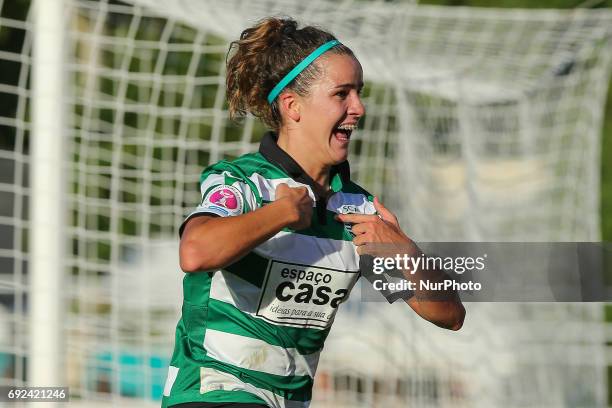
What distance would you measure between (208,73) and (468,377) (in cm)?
444

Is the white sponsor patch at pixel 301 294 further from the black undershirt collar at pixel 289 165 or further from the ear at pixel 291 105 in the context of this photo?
the ear at pixel 291 105

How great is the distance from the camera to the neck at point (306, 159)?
2.86 meters

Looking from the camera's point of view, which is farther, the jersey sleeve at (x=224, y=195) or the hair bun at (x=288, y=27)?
the hair bun at (x=288, y=27)

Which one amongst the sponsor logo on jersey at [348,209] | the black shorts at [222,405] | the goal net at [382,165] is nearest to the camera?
the black shorts at [222,405]

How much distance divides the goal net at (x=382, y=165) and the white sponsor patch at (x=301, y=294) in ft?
6.84

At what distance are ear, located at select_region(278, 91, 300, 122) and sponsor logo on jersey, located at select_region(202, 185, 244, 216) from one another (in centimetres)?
41

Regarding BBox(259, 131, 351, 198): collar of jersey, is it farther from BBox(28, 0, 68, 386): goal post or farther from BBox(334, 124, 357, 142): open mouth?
BBox(28, 0, 68, 386): goal post

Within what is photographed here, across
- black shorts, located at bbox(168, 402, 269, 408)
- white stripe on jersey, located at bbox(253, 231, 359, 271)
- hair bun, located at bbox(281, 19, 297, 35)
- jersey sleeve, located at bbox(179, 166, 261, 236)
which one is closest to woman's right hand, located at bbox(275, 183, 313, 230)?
jersey sleeve, located at bbox(179, 166, 261, 236)

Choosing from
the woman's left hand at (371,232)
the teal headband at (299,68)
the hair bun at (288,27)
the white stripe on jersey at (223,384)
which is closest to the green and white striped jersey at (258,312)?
the white stripe on jersey at (223,384)

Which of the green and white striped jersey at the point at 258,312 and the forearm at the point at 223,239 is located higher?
the forearm at the point at 223,239

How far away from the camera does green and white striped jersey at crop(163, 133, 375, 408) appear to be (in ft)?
8.61

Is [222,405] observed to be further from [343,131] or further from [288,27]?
[288,27]

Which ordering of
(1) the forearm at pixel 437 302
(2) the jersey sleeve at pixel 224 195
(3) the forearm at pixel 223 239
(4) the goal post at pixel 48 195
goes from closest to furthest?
(3) the forearm at pixel 223 239 < (2) the jersey sleeve at pixel 224 195 < (1) the forearm at pixel 437 302 < (4) the goal post at pixel 48 195

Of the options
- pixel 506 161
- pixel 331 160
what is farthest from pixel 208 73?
pixel 331 160
